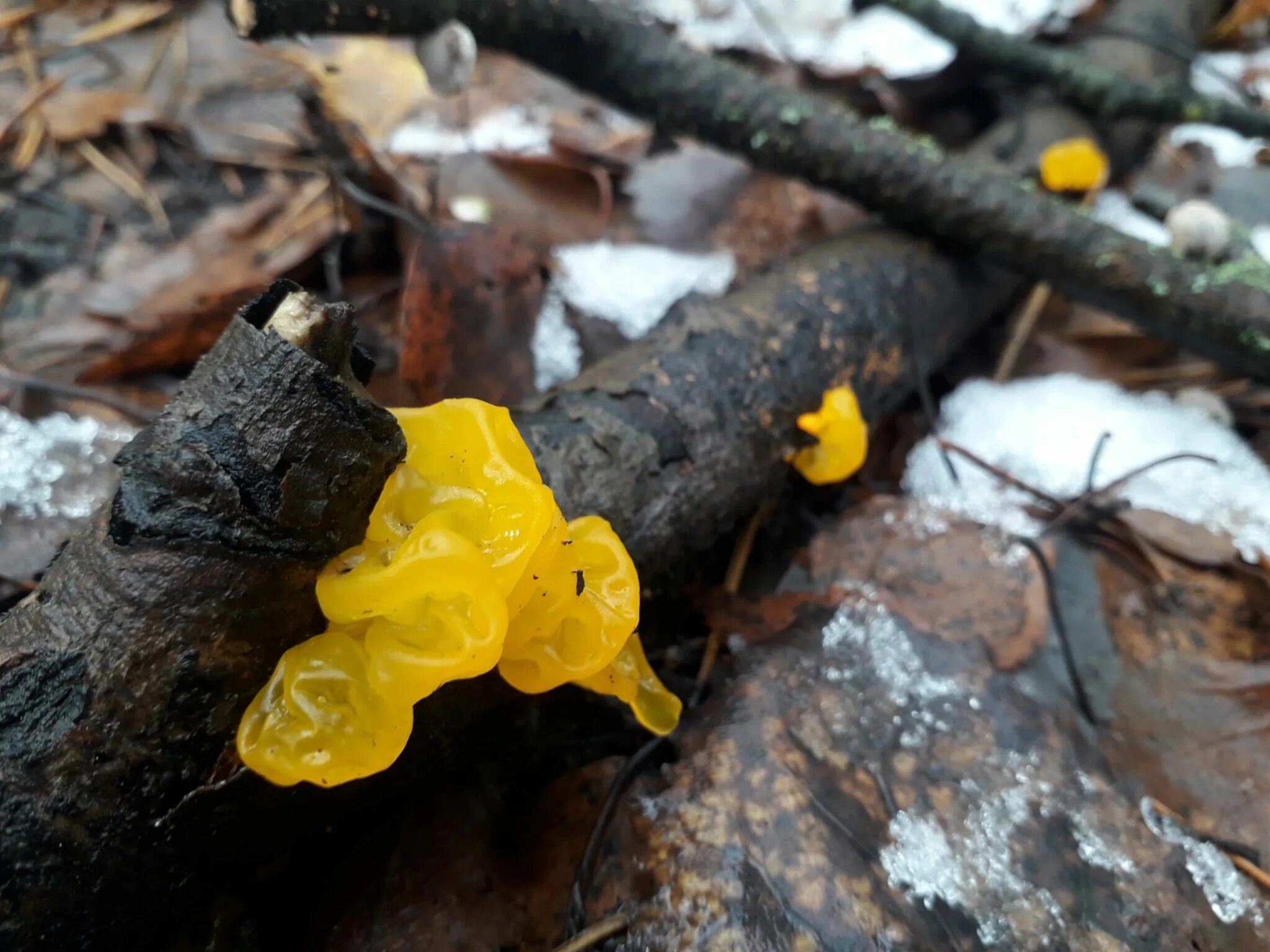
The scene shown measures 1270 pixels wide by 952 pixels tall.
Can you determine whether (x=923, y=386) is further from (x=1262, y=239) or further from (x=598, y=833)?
(x=1262, y=239)

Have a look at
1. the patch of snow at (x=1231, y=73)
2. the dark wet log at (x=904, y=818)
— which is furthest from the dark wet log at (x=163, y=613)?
the patch of snow at (x=1231, y=73)

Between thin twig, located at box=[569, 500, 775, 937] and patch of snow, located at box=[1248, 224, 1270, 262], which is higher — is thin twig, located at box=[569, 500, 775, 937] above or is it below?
below

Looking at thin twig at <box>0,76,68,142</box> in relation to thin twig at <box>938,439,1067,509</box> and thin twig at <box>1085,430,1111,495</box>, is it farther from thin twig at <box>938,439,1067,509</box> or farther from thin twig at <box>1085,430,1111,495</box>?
thin twig at <box>1085,430,1111,495</box>

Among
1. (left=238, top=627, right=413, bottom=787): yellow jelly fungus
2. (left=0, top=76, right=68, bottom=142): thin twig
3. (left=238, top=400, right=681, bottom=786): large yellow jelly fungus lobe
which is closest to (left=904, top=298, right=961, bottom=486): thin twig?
(left=238, top=400, right=681, bottom=786): large yellow jelly fungus lobe

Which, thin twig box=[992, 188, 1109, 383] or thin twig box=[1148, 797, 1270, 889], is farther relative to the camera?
thin twig box=[992, 188, 1109, 383]

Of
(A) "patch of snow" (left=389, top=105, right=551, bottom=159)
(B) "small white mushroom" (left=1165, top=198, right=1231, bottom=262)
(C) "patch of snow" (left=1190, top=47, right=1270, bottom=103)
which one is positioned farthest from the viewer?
(C) "patch of snow" (left=1190, top=47, right=1270, bottom=103)

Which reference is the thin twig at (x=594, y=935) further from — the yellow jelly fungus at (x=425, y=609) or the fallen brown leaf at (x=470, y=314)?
the fallen brown leaf at (x=470, y=314)

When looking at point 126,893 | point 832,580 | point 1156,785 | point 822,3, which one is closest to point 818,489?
point 832,580
